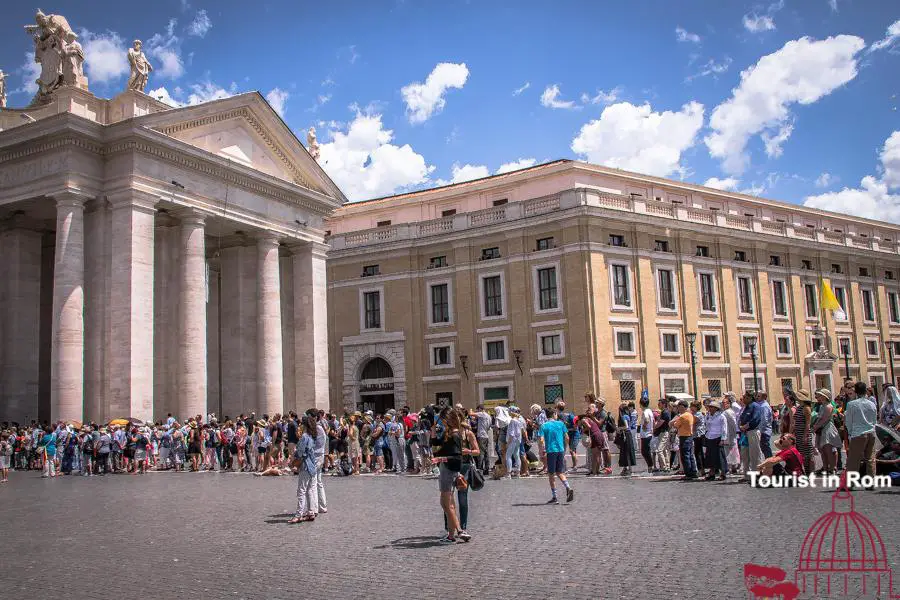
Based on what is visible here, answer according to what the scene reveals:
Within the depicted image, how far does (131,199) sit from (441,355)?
2066 centimetres

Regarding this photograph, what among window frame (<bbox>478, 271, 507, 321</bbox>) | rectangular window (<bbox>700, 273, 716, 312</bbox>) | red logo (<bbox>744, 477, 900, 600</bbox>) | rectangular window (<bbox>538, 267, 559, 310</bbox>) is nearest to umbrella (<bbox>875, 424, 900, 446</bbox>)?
red logo (<bbox>744, 477, 900, 600</bbox>)

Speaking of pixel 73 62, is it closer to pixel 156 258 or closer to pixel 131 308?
pixel 156 258

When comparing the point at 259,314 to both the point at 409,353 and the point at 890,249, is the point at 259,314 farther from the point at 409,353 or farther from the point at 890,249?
the point at 890,249

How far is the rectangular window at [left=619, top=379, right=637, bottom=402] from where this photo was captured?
39469mm

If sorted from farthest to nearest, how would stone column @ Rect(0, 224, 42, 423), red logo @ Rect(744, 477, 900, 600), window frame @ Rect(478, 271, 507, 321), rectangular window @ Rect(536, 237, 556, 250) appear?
window frame @ Rect(478, 271, 507, 321)
rectangular window @ Rect(536, 237, 556, 250)
stone column @ Rect(0, 224, 42, 423)
red logo @ Rect(744, 477, 900, 600)

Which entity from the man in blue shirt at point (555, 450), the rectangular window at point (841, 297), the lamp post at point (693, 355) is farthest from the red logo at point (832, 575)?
the rectangular window at point (841, 297)

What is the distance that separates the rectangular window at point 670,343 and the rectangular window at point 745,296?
221 inches

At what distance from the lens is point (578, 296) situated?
1561 inches

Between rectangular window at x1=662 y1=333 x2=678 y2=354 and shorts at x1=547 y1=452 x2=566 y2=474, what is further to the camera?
rectangular window at x1=662 y1=333 x2=678 y2=354

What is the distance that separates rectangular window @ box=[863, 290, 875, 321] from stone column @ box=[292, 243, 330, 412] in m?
35.6

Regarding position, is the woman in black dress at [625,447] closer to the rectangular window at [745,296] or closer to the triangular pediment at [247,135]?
the triangular pediment at [247,135]

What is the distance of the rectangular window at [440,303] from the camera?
4435 cm

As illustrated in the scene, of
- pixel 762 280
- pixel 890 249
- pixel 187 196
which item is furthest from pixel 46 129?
pixel 890 249

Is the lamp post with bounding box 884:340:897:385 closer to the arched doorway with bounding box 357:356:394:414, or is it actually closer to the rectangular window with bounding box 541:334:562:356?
the rectangular window with bounding box 541:334:562:356
